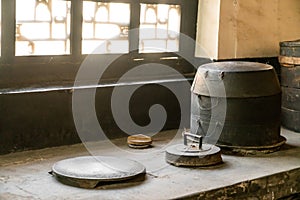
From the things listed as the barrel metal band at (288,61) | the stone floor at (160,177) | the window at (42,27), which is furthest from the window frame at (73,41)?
the barrel metal band at (288,61)

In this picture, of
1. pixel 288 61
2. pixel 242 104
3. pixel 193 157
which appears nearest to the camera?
pixel 193 157

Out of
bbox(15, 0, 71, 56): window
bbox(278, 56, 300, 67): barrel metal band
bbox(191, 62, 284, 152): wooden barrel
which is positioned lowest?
bbox(191, 62, 284, 152): wooden barrel

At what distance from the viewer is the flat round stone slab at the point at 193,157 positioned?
255 centimetres

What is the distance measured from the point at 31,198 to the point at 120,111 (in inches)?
42.8

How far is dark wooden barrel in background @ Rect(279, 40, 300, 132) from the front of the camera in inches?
131

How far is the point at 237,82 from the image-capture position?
2.81 metres

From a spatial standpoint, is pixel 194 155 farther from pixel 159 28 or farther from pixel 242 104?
pixel 159 28

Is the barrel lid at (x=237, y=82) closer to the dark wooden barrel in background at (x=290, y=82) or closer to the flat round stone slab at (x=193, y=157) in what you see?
the flat round stone slab at (x=193, y=157)

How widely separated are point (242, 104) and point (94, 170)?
879 mm

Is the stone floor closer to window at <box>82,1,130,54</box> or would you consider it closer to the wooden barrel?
the wooden barrel

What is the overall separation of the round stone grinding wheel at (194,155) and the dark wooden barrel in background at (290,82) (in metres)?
0.87

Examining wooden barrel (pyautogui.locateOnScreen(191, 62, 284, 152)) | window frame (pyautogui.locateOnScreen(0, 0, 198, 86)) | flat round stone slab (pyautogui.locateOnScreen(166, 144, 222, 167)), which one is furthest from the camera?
wooden barrel (pyautogui.locateOnScreen(191, 62, 284, 152))

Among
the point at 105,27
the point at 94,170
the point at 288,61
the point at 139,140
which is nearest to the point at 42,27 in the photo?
the point at 105,27

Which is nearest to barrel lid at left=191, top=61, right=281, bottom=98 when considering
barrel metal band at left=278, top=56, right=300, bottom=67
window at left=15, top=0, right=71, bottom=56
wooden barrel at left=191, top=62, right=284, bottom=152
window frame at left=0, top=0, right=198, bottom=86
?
wooden barrel at left=191, top=62, right=284, bottom=152
